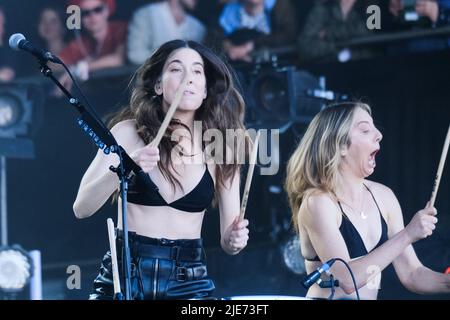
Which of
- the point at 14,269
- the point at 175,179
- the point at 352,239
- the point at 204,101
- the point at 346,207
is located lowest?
the point at 14,269

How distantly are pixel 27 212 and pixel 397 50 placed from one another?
6.25 ft

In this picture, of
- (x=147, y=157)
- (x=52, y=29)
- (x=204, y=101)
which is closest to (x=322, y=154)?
(x=204, y=101)

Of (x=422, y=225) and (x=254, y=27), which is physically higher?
(x=254, y=27)

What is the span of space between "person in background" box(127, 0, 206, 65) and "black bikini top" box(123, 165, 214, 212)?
1540mm

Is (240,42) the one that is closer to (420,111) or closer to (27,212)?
(420,111)

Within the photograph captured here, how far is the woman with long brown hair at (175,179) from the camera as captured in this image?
312 cm

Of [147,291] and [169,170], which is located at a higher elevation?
[169,170]

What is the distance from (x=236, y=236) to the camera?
10.4ft

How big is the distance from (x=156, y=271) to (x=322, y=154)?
2.74ft

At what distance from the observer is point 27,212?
4.66 metres

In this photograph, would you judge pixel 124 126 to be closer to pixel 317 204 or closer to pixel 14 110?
pixel 317 204

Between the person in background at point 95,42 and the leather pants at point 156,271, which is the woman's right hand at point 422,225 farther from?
the person in background at point 95,42
